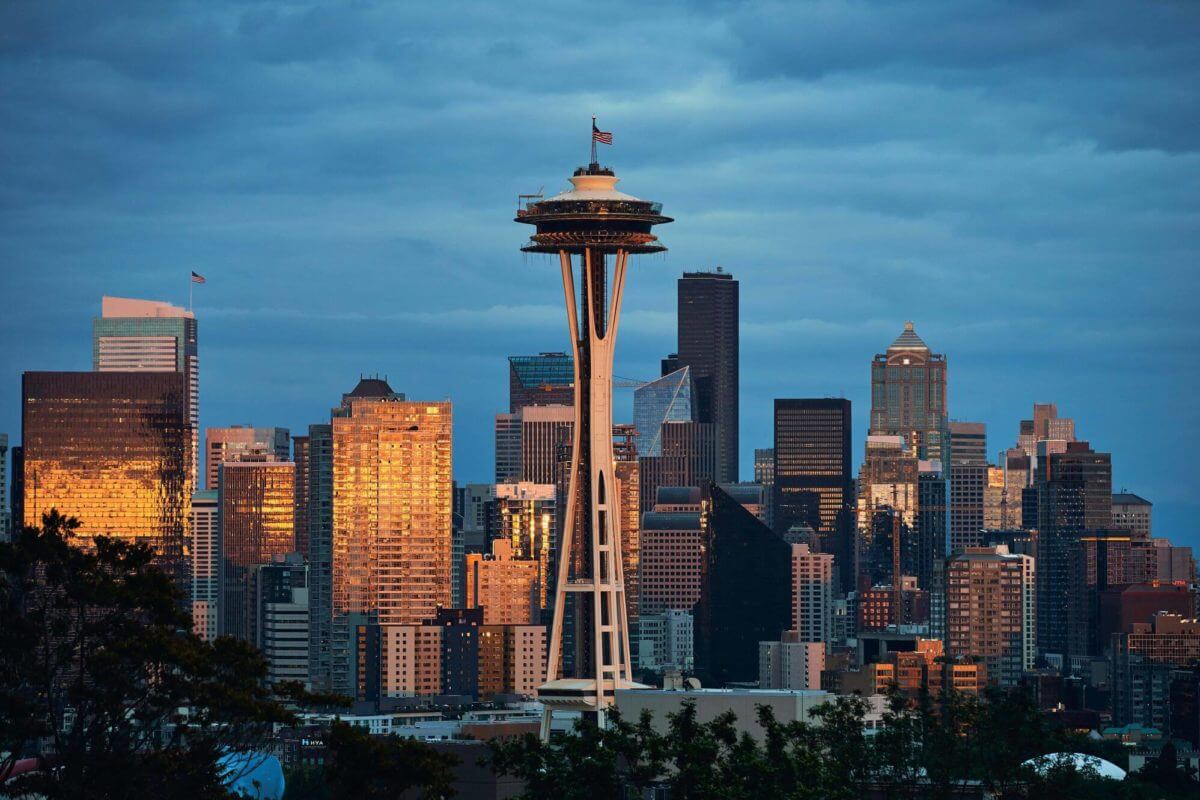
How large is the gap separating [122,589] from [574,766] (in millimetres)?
18766

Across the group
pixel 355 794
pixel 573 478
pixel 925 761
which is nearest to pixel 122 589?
A: pixel 355 794

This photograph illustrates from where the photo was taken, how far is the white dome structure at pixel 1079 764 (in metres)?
85.7

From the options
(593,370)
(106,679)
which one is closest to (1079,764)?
(593,370)

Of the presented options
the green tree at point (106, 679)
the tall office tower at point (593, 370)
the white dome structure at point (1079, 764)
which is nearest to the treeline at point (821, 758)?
the white dome structure at point (1079, 764)

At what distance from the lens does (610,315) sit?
153375 mm

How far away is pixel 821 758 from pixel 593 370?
249 feet

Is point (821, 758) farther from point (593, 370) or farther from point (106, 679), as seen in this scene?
point (593, 370)

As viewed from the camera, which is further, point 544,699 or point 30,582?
point 544,699

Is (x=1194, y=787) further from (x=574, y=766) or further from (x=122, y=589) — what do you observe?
(x=122, y=589)

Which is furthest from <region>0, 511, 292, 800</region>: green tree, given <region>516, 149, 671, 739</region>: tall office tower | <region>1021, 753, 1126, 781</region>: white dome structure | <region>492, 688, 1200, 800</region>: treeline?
<region>516, 149, 671, 739</region>: tall office tower

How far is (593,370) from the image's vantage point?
507 feet

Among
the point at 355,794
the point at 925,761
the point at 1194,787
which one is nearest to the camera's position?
the point at 355,794

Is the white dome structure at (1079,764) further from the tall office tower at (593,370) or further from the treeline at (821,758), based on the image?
the tall office tower at (593,370)

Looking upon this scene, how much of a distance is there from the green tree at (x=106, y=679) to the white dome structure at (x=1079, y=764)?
113ft
